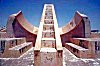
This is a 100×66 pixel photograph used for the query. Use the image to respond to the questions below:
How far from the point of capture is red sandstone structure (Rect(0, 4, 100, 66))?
4309 mm

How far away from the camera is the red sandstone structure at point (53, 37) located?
170 inches

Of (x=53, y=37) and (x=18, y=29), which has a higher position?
(x=18, y=29)

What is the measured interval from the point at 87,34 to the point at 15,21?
13.9 feet

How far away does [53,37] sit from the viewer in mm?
6086

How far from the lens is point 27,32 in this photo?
33.1 feet

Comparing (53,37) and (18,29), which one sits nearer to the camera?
(53,37)

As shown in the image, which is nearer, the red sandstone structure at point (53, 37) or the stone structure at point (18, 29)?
the red sandstone structure at point (53, 37)

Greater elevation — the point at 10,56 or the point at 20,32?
the point at 20,32

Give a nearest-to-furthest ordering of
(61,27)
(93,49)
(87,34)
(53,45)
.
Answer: (53,45)
(93,49)
(87,34)
(61,27)

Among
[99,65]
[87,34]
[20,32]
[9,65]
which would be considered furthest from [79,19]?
[9,65]

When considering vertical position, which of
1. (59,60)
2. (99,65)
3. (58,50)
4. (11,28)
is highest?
(11,28)

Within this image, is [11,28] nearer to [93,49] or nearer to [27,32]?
[27,32]

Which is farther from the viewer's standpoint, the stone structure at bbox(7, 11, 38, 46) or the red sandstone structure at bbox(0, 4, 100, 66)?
the stone structure at bbox(7, 11, 38, 46)

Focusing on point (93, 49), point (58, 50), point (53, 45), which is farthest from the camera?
point (93, 49)
